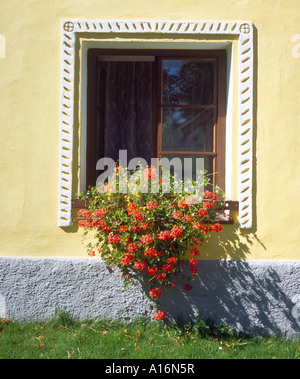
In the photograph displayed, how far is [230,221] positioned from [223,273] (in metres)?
0.50

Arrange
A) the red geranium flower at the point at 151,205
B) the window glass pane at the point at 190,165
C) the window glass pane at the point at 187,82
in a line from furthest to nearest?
the window glass pane at the point at 187,82
the window glass pane at the point at 190,165
the red geranium flower at the point at 151,205

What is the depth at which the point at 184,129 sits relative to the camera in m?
3.91

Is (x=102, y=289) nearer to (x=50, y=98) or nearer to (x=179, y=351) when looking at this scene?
(x=179, y=351)

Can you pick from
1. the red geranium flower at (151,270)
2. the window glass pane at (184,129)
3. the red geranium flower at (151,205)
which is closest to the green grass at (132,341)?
the red geranium flower at (151,270)

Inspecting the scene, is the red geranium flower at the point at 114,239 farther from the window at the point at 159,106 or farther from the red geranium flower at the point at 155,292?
the window at the point at 159,106

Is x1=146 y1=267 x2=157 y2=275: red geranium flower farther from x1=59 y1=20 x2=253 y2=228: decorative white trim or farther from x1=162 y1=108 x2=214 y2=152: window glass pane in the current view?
x1=162 y1=108 x2=214 y2=152: window glass pane

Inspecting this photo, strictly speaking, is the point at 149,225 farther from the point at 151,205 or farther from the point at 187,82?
the point at 187,82

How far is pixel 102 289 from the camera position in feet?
10.0

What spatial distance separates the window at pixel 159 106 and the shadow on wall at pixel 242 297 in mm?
850

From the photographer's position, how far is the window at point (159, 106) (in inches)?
131

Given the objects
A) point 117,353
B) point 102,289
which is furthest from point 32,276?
point 117,353
